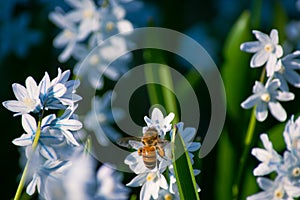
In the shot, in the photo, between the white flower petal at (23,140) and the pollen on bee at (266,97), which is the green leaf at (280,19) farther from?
the white flower petal at (23,140)

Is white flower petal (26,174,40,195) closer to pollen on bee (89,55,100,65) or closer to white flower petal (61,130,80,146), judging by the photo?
white flower petal (61,130,80,146)

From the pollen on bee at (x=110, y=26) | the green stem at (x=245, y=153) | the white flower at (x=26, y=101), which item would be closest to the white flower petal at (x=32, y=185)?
the white flower at (x=26, y=101)

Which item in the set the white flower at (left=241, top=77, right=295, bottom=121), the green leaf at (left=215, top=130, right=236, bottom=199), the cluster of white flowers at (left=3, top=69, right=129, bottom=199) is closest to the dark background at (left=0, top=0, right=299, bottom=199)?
the green leaf at (left=215, top=130, right=236, bottom=199)

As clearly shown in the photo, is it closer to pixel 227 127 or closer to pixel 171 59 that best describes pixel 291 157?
pixel 227 127

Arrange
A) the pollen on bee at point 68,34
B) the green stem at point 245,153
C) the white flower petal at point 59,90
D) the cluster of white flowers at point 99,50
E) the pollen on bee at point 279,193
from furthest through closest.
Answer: the pollen on bee at point 68,34, the cluster of white flowers at point 99,50, the green stem at point 245,153, the pollen on bee at point 279,193, the white flower petal at point 59,90

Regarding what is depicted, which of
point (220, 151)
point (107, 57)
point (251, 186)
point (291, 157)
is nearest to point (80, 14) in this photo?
point (107, 57)

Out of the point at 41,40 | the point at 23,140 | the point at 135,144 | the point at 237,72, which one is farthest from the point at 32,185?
the point at 41,40

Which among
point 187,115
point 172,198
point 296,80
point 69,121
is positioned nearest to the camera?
point 69,121
